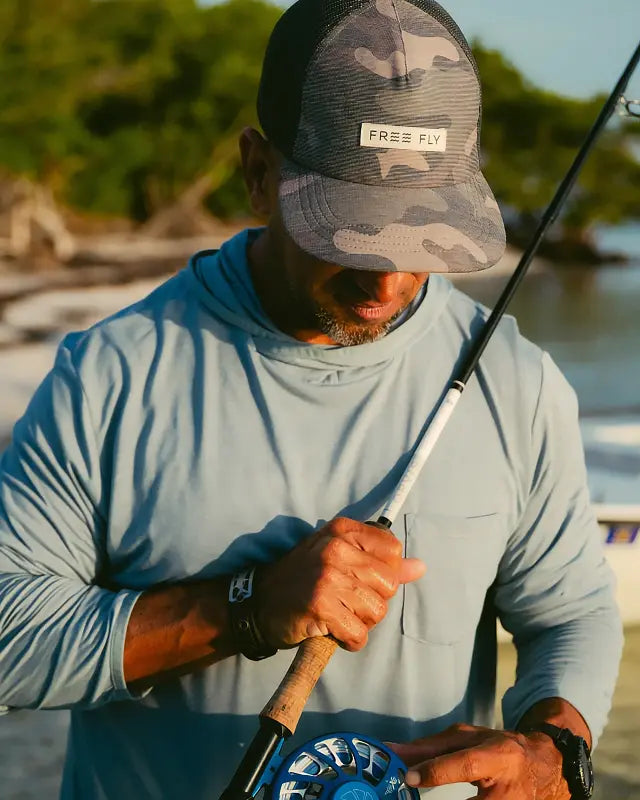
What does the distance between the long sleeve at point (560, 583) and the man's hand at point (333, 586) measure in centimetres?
31

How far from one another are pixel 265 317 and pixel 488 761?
75cm

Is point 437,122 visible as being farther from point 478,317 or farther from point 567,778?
point 567,778

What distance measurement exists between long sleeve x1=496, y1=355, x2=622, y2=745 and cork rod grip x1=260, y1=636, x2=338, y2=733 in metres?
0.40

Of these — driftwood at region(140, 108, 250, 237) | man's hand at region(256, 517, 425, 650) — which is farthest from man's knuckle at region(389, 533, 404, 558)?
driftwood at region(140, 108, 250, 237)

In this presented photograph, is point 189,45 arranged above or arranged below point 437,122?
below

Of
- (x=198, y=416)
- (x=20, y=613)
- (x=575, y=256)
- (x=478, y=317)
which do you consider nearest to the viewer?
(x=20, y=613)

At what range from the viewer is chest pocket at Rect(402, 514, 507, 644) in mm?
1809

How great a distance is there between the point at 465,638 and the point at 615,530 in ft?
15.3

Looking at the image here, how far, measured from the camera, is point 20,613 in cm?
167

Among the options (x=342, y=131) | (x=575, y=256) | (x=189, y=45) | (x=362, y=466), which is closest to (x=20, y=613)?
(x=362, y=466)

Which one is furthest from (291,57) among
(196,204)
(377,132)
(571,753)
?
(196,204)

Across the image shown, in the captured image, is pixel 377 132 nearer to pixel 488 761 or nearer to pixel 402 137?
pixel 402 137

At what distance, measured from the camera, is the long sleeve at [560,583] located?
1.88 meters

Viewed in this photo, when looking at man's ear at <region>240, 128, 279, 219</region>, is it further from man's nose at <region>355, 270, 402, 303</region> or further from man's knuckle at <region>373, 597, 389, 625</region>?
man's knuckle at <region>373, 597, 389, 625</region>
